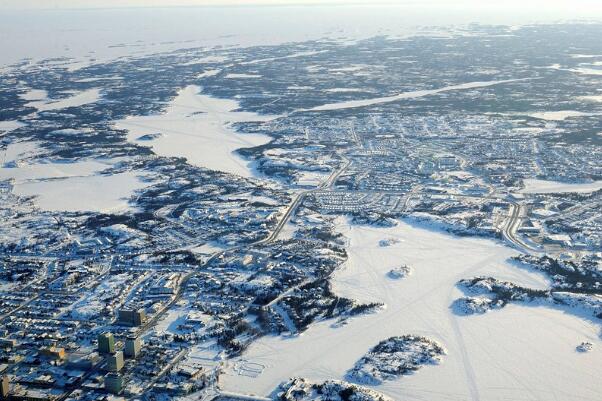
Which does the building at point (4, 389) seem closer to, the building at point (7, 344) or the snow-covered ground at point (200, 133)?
the building at point (7, 344)

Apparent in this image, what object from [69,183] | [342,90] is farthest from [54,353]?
[342,90]

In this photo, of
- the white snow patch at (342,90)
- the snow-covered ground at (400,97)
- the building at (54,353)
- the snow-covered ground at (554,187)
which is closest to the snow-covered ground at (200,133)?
the snow-covered ground at (400,97)

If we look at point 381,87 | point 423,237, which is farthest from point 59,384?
point 381,87

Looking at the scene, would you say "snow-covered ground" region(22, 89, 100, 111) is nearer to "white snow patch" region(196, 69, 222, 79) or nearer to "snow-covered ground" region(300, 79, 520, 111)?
"white snow patch" region(196, 69, 222, 79)

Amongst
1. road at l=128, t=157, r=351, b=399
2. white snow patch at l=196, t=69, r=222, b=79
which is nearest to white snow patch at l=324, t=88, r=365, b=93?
white snow patch at l=196, t=69, r=222, b=79

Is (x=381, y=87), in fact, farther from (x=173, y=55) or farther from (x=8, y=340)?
(x=8, y=340)

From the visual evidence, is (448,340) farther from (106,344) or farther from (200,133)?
(200,133)
